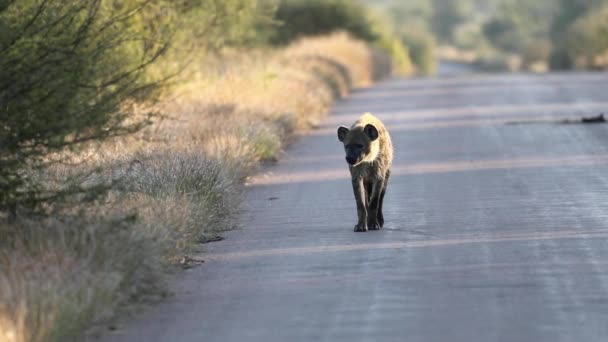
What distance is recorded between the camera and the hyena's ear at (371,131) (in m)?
14.8

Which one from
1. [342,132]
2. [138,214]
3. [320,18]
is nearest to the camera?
[138,214]

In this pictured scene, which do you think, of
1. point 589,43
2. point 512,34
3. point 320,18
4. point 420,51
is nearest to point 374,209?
point 320,18

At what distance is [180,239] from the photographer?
42.3 feet

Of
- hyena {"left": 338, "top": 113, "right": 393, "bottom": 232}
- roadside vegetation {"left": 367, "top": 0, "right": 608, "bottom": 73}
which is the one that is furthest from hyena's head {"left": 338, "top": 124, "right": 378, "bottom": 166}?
roadside vegetation {"left": 367, "top": 0, "right": 608, "bottom": 73}

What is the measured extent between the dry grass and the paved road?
33cm

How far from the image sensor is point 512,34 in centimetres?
12788

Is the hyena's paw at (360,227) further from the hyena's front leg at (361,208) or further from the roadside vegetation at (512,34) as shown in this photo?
the roadside vegetation at (512,34)

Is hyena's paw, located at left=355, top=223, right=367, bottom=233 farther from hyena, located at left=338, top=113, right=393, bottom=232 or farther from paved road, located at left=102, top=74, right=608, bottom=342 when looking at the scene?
paved road, located at left=102, top=74, right=608, bottom=342

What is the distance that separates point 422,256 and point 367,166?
2304 mm

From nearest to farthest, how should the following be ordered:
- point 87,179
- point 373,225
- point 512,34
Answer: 1. point 373,225
2. point 87,179
3. point 512,34

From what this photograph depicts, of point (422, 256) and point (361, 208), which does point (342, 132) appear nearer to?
point (361, 208)

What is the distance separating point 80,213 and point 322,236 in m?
3.27

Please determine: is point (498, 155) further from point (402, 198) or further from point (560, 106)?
point (560, 106)

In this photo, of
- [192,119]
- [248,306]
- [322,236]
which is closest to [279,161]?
[192,119]
